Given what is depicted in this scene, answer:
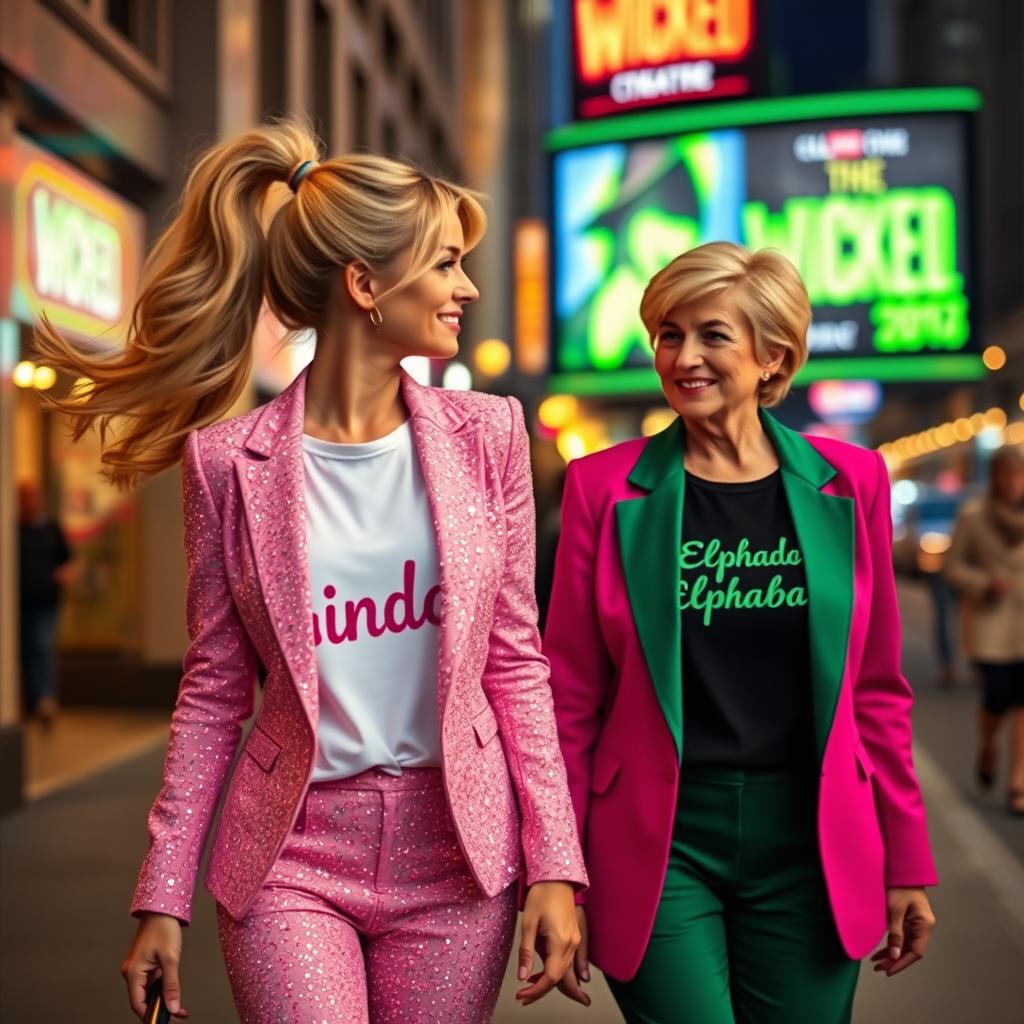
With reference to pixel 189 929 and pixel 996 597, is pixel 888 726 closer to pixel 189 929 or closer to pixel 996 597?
pixel 189 929

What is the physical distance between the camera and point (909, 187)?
44.7 ft

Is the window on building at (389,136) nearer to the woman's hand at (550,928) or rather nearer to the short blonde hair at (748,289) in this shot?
the short blonde hair at (748,289)

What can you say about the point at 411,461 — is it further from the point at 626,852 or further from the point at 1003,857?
the point at 1003,857

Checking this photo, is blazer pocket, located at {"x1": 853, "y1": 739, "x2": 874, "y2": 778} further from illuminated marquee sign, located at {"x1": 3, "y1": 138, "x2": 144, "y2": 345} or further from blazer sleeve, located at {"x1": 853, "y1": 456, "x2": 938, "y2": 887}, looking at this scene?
illuminated marquee sign, located at {"x1": 3, "y1": 138, "x2": 144, "y2": 345}

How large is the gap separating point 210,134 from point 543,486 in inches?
250

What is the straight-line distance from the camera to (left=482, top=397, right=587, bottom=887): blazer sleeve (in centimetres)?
244

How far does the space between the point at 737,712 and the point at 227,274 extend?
121 centimetres

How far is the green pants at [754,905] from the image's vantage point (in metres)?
2.81

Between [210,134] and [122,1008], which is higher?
[210,134]

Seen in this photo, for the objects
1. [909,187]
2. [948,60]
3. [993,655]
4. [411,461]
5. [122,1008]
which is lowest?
[122,1008]

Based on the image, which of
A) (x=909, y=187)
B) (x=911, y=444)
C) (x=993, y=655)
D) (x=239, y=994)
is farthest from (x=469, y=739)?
(x=911, y=444)

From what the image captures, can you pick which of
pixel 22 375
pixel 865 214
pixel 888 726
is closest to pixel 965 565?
pixel 865 214

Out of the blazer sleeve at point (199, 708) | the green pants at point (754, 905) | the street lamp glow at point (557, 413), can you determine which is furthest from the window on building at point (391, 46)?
the blazer sleeve at point (199, 708)

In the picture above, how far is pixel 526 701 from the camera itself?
250 cm
